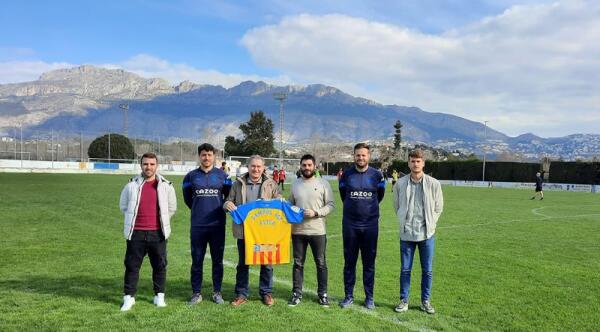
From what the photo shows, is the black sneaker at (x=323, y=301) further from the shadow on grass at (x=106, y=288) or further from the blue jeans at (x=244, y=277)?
the blue jeans at (x=244, y=277)

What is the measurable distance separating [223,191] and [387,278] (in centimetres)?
308

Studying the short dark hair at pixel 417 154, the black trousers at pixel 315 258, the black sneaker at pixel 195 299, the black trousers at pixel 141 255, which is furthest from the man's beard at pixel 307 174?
A: the black sneaker at pixel 195 299

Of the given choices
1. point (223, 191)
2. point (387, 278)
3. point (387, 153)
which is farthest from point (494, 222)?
point (387, 153)

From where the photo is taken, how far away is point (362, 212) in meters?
6.04

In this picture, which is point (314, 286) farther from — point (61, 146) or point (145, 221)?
point (61, 146)

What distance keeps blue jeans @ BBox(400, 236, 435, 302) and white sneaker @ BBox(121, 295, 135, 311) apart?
130 inches

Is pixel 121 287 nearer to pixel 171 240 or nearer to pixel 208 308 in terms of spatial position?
pixel 208 308

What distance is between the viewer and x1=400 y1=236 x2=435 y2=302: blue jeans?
5.95 meters

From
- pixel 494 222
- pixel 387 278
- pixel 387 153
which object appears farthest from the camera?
pixel 387 153

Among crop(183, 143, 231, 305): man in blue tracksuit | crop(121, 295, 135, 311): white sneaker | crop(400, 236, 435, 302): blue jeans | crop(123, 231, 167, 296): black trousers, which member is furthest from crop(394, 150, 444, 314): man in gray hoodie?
crop(121, 295, 135, 311): white sneaker

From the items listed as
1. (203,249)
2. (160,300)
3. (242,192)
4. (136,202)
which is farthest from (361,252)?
(136,202)

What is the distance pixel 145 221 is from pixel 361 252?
2719mm

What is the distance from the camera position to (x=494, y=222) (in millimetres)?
15641

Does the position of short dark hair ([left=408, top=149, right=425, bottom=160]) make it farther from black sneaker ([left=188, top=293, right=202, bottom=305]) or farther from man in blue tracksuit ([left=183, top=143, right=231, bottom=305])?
black sneaker ([left=188, top=293, right=202, bottom=305])
